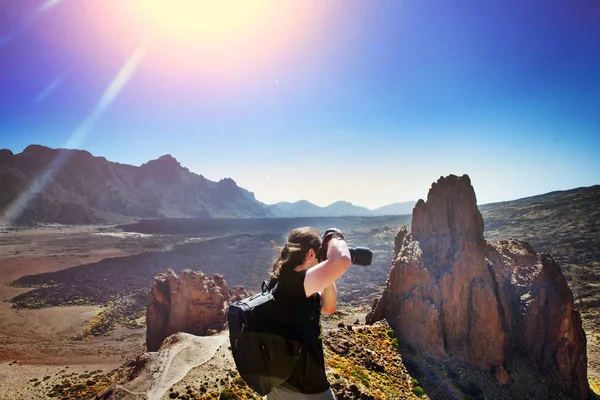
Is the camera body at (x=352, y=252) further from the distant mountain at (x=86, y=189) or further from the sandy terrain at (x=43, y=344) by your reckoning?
the distant mountain at (x=86, y=189)

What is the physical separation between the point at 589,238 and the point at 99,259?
95101 millimetres

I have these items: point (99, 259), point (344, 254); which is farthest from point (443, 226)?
point (99, 259)

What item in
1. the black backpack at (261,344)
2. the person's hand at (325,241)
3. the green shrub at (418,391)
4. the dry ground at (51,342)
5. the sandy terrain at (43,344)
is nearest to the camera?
the black backpack at (261,344)

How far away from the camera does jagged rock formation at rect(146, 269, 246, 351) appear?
2169 centimetres

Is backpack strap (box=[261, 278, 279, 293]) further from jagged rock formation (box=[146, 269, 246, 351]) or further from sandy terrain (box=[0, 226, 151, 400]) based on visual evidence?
sandy terrain (box=[0, 226, 151, 400])

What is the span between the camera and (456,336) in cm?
1530

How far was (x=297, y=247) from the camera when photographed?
2961 millimetres

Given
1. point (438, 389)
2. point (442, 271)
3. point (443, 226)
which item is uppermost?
point (443, 226)

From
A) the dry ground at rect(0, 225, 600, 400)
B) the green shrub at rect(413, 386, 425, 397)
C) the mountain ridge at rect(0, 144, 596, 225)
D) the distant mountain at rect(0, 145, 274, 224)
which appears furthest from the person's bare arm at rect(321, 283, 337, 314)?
the distant mountain at rect(0, 145, 274, 224)

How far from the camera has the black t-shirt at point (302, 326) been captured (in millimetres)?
2711

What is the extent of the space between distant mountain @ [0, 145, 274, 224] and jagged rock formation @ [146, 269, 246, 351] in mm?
103913

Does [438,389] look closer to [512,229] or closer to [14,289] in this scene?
[14,289]

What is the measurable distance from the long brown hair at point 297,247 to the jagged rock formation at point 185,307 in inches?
778

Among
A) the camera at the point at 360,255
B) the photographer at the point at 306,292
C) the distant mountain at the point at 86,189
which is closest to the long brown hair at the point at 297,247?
the photographer at the point at 306,292
